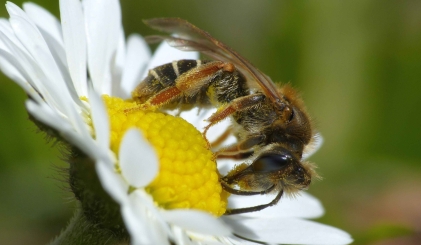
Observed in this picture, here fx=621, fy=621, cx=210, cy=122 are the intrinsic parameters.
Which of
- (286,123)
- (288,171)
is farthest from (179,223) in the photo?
(286,123)

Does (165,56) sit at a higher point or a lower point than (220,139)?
higher

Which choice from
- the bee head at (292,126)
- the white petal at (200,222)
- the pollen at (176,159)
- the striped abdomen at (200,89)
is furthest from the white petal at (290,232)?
the white petal at (200,222)

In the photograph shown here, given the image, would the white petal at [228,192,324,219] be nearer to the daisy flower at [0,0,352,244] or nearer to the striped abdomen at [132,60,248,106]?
the daisy flower at [0,0,352,244]

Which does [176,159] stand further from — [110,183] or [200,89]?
[110,183]

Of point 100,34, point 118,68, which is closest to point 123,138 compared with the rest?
point 100,34

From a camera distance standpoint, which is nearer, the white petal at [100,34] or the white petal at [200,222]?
the white petal at [200,222]

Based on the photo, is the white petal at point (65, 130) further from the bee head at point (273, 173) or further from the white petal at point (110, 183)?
the bee head at point (273, 173)

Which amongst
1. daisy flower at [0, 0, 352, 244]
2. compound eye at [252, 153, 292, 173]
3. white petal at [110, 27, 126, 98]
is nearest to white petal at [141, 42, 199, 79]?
daisy flower at [0, 0, 352, 244]

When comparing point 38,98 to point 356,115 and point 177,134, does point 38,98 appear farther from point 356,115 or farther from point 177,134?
point 356,115
